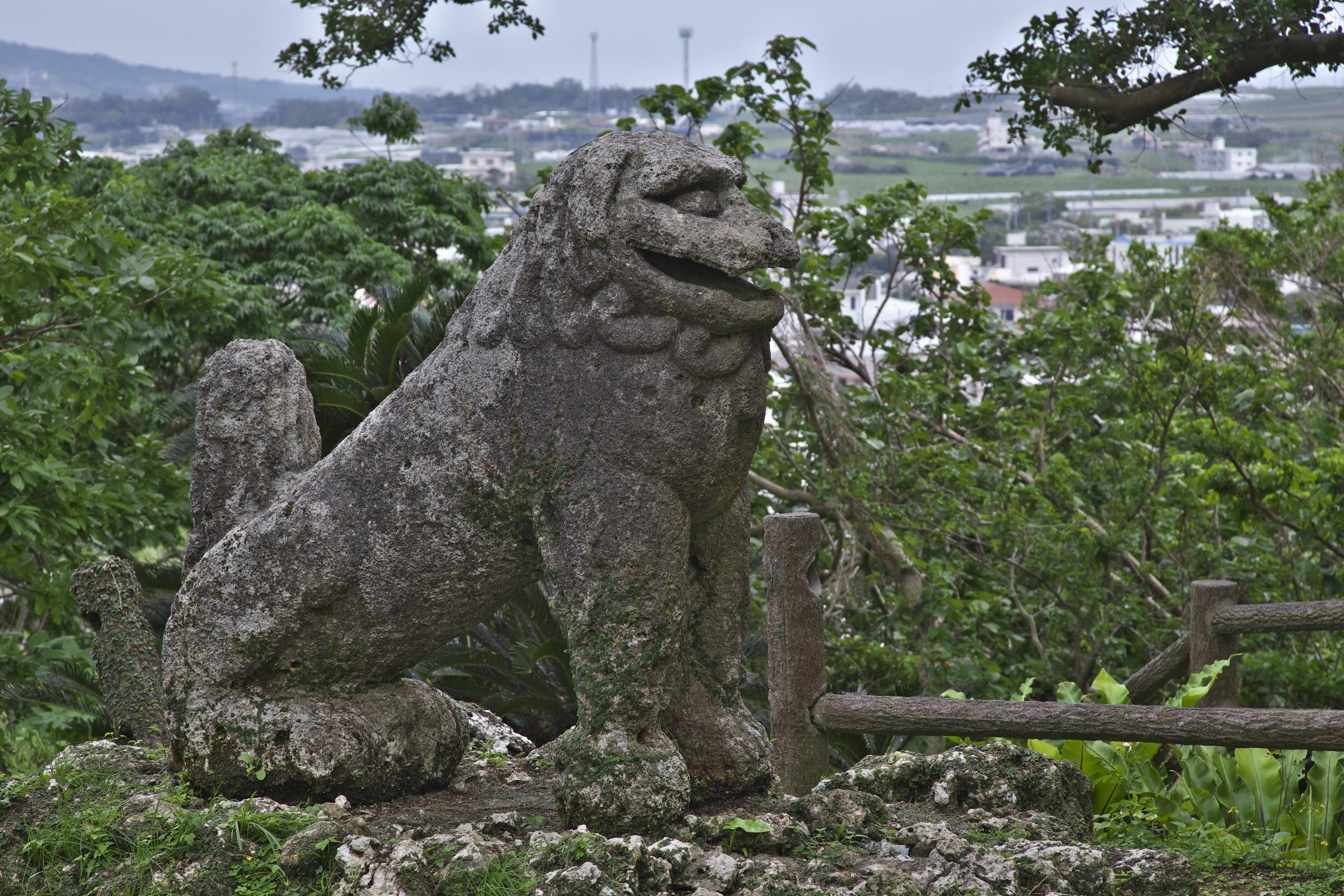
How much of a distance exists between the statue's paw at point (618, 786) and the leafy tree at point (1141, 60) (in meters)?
3.93

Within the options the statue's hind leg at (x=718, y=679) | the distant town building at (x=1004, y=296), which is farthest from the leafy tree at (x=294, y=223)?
the distant town building at (x=1004, y=296)

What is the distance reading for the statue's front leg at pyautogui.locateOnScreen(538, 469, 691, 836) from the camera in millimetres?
2992

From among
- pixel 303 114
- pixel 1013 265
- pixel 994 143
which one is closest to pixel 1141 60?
pixel 1013 265

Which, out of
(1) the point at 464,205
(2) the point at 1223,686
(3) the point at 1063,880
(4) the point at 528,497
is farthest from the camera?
(1) the point at 464,205

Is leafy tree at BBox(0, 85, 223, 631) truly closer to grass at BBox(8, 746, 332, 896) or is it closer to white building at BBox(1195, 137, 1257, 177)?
grass at BBox(8, 746, 332, 896)

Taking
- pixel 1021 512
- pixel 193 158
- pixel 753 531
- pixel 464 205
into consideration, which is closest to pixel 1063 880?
pixel 1021 512

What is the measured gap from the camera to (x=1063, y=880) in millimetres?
2887

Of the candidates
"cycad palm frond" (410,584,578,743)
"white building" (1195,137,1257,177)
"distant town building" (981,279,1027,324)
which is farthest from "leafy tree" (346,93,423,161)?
"white building" (1195,137,1257,177)

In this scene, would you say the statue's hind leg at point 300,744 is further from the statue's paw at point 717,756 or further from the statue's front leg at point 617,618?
the statue's paw at point 717,756

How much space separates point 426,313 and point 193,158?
34.3 ft

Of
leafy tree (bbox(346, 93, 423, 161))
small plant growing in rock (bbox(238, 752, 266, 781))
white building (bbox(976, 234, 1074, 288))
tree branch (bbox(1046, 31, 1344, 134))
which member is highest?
leafy tree (bbox(346, 93, 423, 161))

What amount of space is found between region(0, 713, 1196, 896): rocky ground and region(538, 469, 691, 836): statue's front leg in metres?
0.13

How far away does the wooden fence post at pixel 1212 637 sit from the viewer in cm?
509

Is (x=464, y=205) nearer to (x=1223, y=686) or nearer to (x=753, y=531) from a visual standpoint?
(x=753, y=531)
